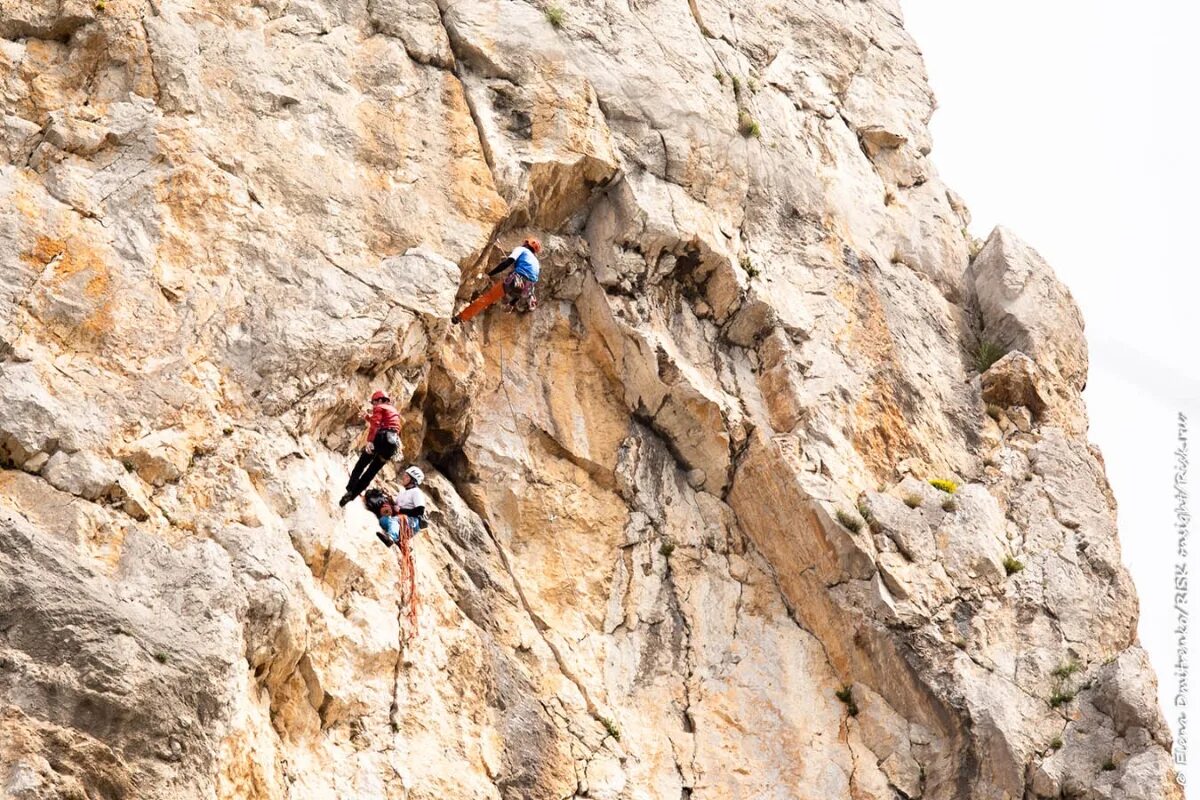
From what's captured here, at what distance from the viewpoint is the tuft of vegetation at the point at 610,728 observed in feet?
64.1

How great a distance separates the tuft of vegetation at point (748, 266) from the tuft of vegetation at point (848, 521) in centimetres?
403

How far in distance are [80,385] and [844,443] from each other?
10684 millimetres

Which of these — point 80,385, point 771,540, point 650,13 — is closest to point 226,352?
point 80,385

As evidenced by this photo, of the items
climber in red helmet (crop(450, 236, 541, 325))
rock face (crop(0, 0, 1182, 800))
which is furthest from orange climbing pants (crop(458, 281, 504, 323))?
rock face (crop(0, 0, 1182, 800))

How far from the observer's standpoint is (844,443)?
72.8 feet

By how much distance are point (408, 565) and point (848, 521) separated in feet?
20.6

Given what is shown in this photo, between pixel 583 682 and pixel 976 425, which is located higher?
pixel 976 425

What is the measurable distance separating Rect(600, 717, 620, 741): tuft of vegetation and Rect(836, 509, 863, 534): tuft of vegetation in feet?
13.8

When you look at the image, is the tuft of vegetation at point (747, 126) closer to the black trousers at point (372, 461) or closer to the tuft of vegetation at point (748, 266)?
the tuft of vegetation at point (748, 266)

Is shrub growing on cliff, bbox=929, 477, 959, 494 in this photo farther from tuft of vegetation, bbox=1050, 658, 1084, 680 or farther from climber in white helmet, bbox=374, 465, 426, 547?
climber in white helmet, bbox=374, 465, 426, 547

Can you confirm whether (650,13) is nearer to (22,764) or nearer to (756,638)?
(756,638)

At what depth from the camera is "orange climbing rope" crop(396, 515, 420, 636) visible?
18.1m

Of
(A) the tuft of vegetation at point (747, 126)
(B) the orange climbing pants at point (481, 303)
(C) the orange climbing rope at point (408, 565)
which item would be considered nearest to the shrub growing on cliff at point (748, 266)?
(A) the tuft of vegetation at point (747, 126)

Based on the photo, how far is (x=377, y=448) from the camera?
Result: 59.3 ft
